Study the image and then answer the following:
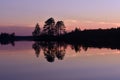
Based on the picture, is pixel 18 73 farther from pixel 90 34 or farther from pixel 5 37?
pixel 5 37

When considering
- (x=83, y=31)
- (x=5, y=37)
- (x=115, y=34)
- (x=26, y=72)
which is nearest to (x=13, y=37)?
(x=5, y=37)

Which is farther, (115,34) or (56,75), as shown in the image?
(115,34)

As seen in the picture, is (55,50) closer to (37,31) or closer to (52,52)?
(52,52)

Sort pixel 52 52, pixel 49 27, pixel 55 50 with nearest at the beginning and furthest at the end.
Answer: pixel 52 52 < pixel 55 50 < pixel 49 27

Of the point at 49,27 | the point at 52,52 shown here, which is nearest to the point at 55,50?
the point at 52,52

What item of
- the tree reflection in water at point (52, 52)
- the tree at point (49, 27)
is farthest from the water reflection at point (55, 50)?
the tree at point (49, 27)

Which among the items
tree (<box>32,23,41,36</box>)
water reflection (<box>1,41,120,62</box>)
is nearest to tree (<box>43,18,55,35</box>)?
tree (<box>32,23,41,36</box>)

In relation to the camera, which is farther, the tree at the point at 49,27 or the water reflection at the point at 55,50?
the tree at the point at 49,27

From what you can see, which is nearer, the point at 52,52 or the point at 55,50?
the point at 52,52

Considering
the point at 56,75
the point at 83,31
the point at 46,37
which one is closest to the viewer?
the point at 56,75

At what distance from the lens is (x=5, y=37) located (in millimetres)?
108562

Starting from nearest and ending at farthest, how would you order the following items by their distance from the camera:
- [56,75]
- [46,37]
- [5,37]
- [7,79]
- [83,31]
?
[7,79]
[56,75]
[46,37]
[83,31]
[5,37]

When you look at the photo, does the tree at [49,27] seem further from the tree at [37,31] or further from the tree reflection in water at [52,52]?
the tree reflection in water at [52,52]

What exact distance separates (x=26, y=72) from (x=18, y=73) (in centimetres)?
43
